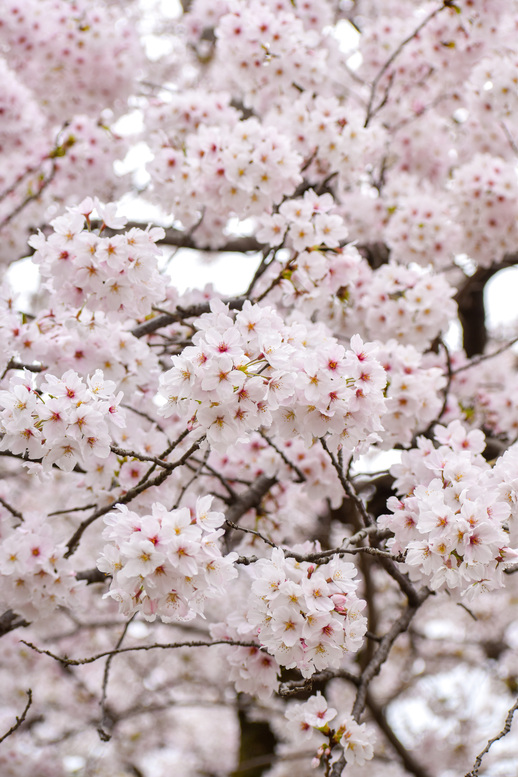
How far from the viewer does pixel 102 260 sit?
2264mm

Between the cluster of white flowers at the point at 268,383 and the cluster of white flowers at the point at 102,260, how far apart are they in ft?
1.78

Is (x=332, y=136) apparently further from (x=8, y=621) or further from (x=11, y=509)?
(x=8, y=621)

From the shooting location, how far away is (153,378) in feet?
9.57

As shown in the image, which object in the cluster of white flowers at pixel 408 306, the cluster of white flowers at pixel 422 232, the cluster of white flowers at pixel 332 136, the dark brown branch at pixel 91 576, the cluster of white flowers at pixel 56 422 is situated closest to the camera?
the cluster of white flowers at pixel 56 422

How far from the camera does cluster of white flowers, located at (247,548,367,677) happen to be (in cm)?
177

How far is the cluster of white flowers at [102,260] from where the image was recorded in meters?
2.27

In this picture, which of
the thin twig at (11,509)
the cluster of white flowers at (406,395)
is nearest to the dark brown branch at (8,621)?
the thin twig at (11,509)

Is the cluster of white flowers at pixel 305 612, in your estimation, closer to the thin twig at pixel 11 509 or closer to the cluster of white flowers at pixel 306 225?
the thin twig at pixel 11 509

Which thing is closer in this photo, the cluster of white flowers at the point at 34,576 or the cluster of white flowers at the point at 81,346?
the cluster of white flowers at the point at 34,576

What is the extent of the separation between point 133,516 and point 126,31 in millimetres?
5459

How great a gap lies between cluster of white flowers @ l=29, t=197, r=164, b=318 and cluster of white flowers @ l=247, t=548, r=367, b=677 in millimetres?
1127

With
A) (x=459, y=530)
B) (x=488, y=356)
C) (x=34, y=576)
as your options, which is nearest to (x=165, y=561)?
(x=459, y=530)

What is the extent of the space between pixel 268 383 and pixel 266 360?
66 millimetres

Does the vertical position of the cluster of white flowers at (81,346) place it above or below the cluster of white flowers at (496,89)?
below
